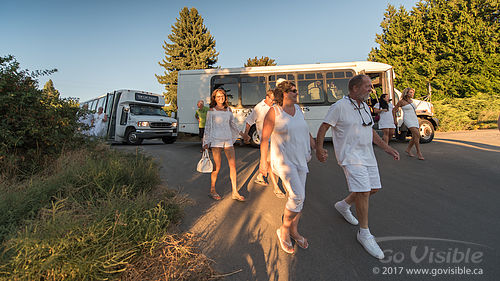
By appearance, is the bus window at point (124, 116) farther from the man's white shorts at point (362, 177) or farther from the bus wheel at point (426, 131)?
the bus wheel at point (426, 131)

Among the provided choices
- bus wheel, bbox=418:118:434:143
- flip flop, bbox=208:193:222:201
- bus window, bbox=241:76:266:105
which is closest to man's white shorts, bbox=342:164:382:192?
flip flop, bbox=208:193:222:201

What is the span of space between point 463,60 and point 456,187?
65.8 feet

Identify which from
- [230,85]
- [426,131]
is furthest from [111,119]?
[426,131]

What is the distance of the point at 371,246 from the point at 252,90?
871 cm

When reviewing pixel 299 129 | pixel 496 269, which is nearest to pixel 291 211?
pixel 299 129

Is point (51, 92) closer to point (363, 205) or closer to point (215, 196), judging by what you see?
point (215, 196)

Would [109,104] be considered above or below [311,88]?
above

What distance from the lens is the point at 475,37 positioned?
18578mm

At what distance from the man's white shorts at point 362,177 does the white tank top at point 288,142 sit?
500 mm

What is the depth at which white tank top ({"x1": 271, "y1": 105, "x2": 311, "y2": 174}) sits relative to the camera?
2.86m

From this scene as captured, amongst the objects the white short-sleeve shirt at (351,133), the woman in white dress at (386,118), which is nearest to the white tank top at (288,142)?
the white short-sleeve shirt at (351,133)

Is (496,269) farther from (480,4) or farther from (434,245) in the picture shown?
(480,4)

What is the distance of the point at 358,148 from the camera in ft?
9.68

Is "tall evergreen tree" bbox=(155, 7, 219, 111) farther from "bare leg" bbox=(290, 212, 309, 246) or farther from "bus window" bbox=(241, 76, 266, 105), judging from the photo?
"bare leg" bbox=(290, 212, 309, 246)
